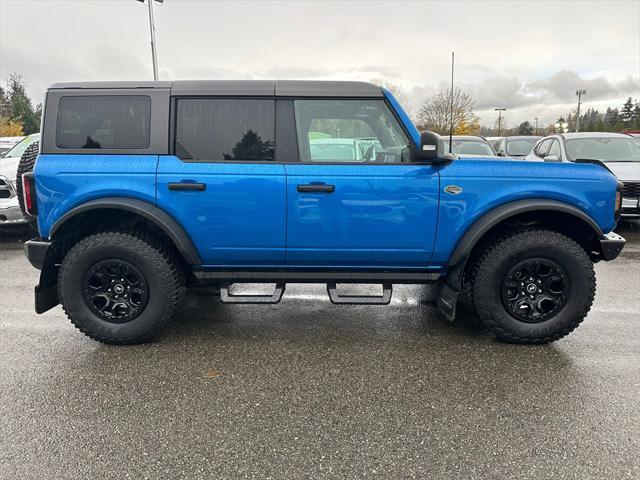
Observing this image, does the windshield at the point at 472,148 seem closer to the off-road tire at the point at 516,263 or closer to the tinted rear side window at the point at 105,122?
the off-road tire at the point at 516,263

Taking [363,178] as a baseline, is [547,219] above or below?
below

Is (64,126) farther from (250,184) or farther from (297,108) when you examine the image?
(297,108)

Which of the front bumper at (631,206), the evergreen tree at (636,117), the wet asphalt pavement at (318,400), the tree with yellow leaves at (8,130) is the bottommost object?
the wet asphalt pavement at (318,400)

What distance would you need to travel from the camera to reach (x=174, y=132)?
349cm

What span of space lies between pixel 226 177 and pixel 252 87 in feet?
2.37

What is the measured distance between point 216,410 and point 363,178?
72.5 inches

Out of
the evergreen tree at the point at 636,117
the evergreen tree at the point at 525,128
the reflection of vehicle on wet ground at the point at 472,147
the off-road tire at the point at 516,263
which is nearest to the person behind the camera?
A: the off-road tire at the point at 516,263

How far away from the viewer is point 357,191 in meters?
3.40

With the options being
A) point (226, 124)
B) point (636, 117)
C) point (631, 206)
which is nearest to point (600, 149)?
point (631, 206)

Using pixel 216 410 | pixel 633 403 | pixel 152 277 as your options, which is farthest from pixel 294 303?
pixel 633 403

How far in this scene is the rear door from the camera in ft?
11.2

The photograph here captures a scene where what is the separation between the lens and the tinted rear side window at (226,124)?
3.49 m

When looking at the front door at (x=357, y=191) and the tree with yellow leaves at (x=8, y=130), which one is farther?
the tree with yellow leaves at (x=8, y=130)

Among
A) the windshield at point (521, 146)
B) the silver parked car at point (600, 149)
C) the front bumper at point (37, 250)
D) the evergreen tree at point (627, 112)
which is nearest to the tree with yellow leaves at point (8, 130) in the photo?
the windshield at point (521, 146)
